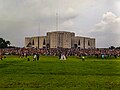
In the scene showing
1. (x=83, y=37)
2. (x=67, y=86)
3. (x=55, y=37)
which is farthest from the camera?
(x=83, y=37)

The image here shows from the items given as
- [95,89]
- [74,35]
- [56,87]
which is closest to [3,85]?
[56,87]

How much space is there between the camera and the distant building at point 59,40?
597 ft

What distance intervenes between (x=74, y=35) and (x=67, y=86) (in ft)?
572

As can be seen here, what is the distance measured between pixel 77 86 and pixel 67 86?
0.60 metres

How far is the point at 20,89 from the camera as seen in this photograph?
17500 mm

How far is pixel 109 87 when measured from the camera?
728 inches

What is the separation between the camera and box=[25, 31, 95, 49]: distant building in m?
182

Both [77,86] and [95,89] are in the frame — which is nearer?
[95,89]

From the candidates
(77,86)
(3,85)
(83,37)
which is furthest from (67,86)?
(83,37)

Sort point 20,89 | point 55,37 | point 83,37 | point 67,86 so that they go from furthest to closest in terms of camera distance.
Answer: point 83,37 → point 55,37 → point 67,86 → point 20,89

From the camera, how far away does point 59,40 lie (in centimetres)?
18200

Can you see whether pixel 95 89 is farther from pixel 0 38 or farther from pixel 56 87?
pixel 0 38

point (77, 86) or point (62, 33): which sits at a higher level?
point (62, 33)

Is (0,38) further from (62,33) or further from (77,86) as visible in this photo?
(77,86)
